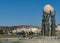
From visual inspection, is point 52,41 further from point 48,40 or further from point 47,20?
point 47,20

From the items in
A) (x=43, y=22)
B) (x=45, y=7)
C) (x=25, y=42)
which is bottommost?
(x=25, y=42)

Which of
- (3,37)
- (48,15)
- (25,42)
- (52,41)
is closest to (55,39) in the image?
(52,41)

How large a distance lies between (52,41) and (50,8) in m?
29.5

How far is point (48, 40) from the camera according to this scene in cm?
3881

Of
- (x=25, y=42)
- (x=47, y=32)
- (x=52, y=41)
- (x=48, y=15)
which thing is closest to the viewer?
(x=52, y=41)

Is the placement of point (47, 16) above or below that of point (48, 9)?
below

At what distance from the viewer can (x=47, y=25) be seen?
6906 cm

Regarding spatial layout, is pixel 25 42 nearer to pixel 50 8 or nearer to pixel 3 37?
pixel 50 8

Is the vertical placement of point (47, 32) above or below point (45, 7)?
below

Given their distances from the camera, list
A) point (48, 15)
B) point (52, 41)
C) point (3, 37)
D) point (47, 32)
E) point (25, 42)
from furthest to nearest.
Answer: point (3, 37) → point (47, 32) → point (48, 15) → point (25, 42) → point (52, 41)

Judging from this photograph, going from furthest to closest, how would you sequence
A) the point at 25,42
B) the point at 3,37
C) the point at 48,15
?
the point at 3,37 < the point at 48,15 < the point at 25,42

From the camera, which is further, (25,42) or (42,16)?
(42,16)

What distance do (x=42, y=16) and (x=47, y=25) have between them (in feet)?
10.8

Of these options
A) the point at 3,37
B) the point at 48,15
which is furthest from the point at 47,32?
the point at 3,37
